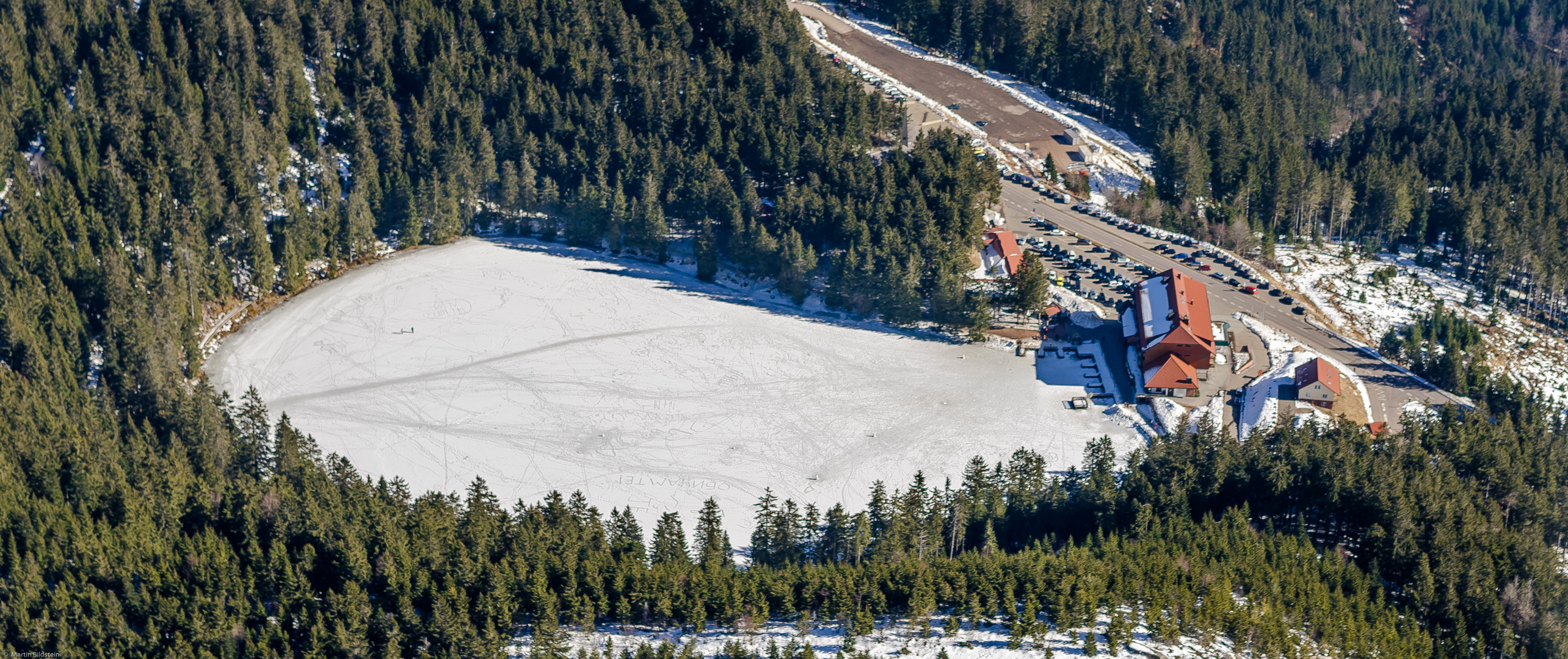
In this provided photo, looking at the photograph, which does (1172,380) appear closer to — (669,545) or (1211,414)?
(1211,414)

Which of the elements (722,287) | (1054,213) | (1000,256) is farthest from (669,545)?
(1054,213)

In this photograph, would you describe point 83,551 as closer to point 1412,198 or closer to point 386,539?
point 386,539

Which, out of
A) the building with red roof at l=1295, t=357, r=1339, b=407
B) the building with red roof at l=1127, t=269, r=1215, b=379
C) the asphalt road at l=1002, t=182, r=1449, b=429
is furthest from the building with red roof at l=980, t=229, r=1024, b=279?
the building with red roof at l=1295, t=357, r=1339, b=407

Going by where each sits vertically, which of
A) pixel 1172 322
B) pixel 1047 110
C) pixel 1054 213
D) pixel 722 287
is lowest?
pixel 1172 322

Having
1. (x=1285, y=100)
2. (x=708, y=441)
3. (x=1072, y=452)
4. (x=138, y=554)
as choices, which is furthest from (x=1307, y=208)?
(x=138, y=554)

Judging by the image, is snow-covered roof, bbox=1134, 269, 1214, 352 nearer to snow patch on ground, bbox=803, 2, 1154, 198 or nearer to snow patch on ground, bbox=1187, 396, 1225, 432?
snow patch on ground, bbox=1187, 396, 1225, 432

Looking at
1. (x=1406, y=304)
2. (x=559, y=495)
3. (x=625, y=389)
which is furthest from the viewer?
(x=1406, y=304)

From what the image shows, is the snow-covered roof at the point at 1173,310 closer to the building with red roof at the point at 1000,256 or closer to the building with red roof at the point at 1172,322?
the building with red roof at the point at 1172,322
